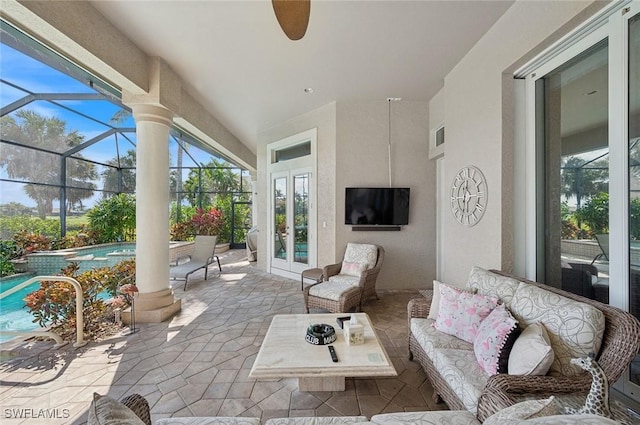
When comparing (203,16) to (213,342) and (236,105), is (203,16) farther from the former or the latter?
(213,342)

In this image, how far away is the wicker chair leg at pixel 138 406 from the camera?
109 cm

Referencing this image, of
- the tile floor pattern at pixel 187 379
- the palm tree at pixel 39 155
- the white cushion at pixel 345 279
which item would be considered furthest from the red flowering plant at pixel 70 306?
the palm tree at pixel 39 155

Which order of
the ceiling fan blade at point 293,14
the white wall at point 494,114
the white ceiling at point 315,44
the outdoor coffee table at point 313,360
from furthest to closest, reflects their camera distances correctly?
the white ceiling at point 315,44
the white wall at point 494,114
the outdoor coffee table at point 313,360
the ceiling fan blade at point 293,14

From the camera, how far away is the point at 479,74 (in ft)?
9.19

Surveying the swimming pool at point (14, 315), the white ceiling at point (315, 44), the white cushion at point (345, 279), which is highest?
the white ceiling at point (315, 44)

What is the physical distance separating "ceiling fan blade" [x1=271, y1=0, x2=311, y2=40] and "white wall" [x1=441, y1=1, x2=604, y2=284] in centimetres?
200

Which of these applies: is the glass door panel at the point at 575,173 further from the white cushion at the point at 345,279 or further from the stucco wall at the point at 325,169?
the stucco wall at the point at 325,169

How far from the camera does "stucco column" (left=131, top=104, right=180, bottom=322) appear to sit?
127 inches

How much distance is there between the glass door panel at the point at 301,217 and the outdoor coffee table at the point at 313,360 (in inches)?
114

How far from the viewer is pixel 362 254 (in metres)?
3.93

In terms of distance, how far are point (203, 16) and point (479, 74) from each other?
10.0 ft

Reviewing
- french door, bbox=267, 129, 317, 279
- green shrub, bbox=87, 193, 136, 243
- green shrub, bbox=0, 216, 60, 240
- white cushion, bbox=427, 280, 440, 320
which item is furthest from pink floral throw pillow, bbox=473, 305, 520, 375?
green shrub, bbox=87, 193, 136, 243

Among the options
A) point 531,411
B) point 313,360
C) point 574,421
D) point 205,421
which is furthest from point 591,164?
point 205,421

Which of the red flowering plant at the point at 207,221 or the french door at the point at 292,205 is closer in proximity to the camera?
the french door at the point at 292,205
